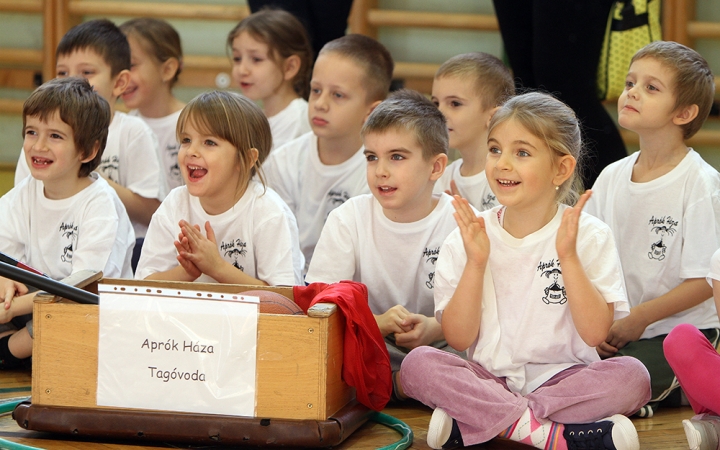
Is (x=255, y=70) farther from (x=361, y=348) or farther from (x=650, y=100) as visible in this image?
(x=361, y=348)

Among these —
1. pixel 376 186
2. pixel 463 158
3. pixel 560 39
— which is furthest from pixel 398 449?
pixel 560 39

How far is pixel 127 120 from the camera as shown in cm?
235

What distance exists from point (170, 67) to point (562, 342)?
171 centimetres

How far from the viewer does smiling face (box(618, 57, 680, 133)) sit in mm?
1798

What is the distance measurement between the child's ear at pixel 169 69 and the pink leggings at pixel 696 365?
1814 mm

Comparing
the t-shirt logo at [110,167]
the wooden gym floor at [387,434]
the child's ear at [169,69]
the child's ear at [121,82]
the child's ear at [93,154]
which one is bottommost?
the wooden gym floor at [387,434]

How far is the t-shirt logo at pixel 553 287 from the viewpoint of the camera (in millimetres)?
1461

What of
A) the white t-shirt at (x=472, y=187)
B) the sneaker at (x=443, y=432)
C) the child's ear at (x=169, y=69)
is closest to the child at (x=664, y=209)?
the white t-shirt at (x=472, y=187)

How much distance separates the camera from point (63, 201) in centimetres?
192

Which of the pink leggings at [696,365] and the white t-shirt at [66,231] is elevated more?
the white t-shirt at [66,231]

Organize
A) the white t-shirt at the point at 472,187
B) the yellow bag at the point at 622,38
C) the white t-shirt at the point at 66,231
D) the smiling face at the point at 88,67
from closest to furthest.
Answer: the white t-shirt at the point at 66,231
the white t-shirt at the point at 472,187
the smiling face at the point at 88,67
the yellow bag at the point at 622,38

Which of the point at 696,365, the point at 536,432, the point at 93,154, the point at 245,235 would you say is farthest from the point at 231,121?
the point at 696,365

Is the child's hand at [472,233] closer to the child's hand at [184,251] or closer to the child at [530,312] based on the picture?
the child at [530,312]

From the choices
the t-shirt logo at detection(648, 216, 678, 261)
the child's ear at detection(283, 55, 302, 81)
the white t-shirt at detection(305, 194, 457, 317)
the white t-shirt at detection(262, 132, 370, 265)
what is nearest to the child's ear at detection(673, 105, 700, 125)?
the t-shirt logo at detection(648, 216, 678, 261)
